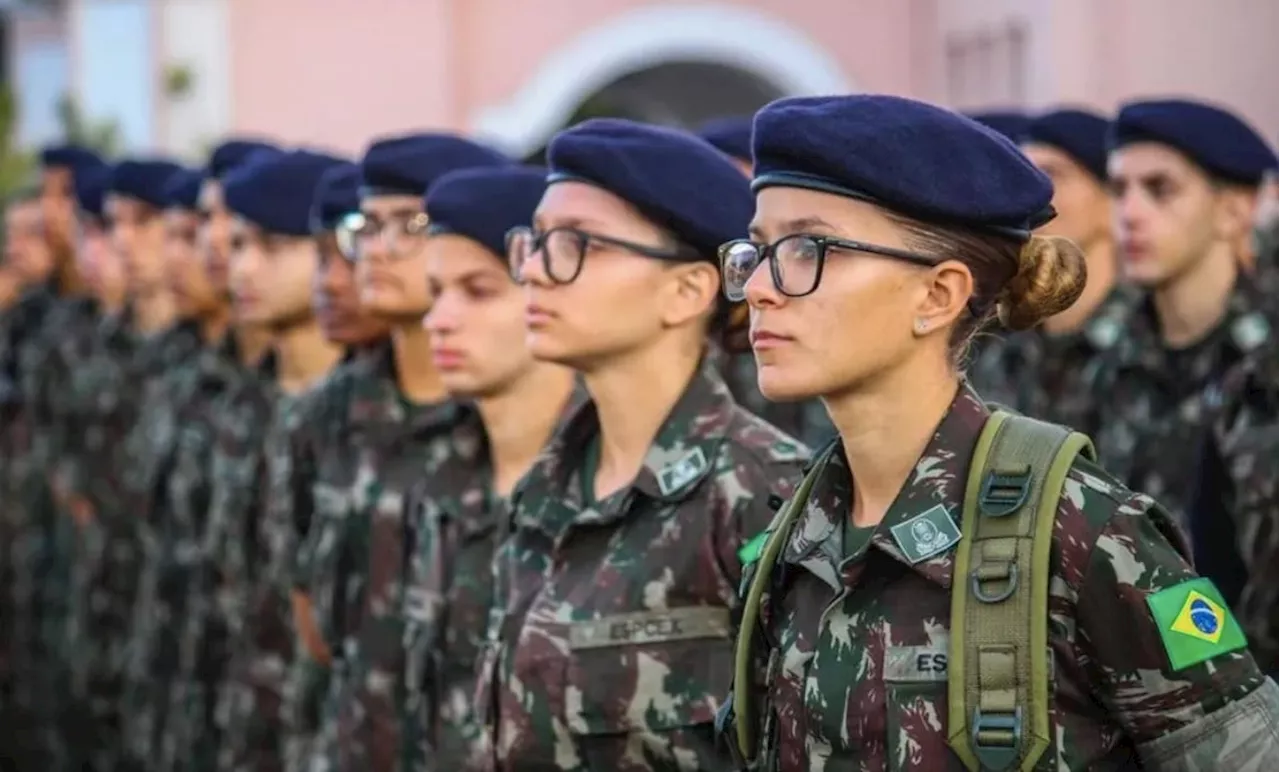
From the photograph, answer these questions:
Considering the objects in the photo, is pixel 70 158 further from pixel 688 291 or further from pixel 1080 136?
pixel 688 291

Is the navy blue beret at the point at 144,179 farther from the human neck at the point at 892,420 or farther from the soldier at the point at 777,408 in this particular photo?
the human neck at the point at 892,420

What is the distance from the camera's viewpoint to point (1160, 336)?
6074mm

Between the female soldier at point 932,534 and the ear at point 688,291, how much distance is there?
3.08ft

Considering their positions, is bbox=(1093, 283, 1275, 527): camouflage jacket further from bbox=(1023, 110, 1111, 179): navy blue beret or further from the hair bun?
the hair bun

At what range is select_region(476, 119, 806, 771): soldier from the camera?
4004 mm

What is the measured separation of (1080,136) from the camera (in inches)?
Result: 269

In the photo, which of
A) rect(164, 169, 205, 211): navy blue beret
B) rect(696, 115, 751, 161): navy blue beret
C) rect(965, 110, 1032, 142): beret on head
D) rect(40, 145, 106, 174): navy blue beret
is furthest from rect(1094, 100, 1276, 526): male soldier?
rect(40, 145, 106, 174): navy blue beret

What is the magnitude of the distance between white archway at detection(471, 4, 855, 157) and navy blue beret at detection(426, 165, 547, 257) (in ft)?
39.5

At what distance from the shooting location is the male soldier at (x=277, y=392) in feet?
22.7

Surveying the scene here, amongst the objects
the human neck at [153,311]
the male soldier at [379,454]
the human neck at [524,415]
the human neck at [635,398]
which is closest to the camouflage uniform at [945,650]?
the human neck at [635,398]

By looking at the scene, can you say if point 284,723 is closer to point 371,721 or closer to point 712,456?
point 371,721

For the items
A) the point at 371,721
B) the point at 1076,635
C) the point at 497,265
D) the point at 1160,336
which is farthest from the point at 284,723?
the point at 1076,635

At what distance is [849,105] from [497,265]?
1962mm

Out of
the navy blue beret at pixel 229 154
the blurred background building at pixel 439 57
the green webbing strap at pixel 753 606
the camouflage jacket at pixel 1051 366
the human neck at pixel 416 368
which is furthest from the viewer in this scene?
the blurred background building at pixel 439 57
